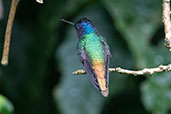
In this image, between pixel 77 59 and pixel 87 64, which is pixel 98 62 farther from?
pixel 77 59

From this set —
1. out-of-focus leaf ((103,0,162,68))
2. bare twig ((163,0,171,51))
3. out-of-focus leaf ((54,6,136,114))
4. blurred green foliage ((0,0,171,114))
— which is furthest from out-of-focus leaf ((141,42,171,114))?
bare twig ((163,0,171,51))

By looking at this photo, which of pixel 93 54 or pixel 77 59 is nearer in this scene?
pixel 93 54

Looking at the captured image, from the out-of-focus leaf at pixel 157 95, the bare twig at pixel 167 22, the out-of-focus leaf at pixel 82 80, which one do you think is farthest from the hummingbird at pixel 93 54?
the out-of-focus leaf at pixel 82 80

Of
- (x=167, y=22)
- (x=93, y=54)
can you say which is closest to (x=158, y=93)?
(x=93, y=54)

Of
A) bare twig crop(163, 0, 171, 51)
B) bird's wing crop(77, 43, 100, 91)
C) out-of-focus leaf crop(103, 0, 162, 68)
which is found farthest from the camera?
out-of-focus leaf crop(103, 0, 162, 68)

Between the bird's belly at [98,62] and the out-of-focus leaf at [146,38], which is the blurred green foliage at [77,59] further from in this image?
the bird's belly at [98,62]

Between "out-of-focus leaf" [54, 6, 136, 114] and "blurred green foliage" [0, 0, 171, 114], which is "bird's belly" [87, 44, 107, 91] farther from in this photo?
"out-of-focus leaf" [54, 6, 136, 114]

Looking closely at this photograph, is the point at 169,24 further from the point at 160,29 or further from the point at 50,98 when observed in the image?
the point at 50,98
